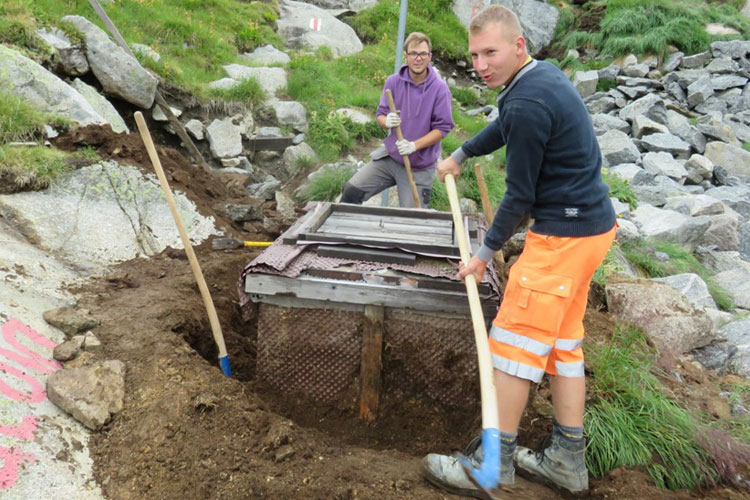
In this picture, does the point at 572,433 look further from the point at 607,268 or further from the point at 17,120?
the point at 17,120

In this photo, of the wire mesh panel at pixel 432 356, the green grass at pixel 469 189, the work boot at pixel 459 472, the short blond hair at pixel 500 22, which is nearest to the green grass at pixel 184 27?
the green grass at pixel 469 189

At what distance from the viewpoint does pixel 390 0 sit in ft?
47.7

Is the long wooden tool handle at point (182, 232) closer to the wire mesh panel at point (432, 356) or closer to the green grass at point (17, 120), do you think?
the wire mesh panel at point (432, 356)

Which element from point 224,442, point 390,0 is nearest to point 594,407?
point 224,442

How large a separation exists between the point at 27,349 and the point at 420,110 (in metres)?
3.44

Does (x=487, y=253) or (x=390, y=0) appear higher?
(x=487, y=253)

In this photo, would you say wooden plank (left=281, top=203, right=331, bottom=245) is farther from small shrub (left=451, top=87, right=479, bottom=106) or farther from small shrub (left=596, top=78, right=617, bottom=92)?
small shrub (left=596, top=78, right=617, bottom=92)

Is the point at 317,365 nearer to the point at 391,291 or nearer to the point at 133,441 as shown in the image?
the point at 391,291

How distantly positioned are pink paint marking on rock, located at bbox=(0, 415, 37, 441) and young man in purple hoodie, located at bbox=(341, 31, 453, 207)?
10.5 feet

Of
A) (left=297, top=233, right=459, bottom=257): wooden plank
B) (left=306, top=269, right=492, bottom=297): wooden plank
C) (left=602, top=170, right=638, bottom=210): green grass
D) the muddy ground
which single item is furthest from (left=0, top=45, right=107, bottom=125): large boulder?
(left=602, top=170, right=638, bottom=210): green grass

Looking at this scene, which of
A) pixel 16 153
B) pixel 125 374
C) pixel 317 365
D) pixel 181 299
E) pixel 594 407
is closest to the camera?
pixel 125 374

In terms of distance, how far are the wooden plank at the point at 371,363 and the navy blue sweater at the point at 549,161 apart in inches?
34.7

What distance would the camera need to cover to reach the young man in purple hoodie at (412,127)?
4.81 meters

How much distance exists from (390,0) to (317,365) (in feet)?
43.4
